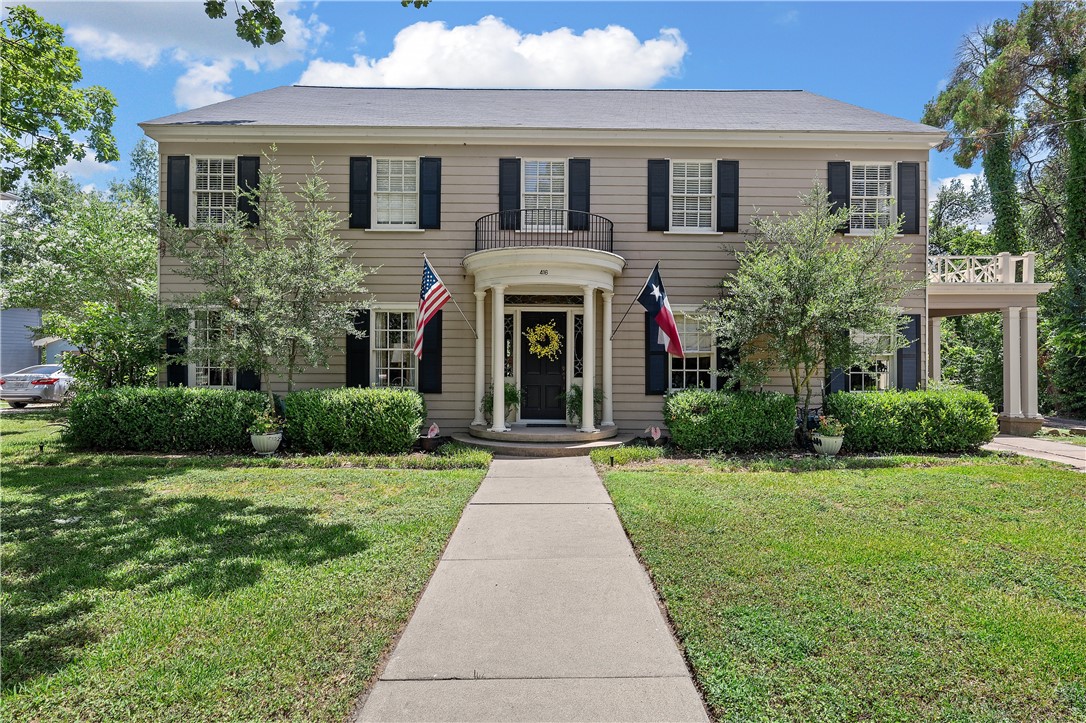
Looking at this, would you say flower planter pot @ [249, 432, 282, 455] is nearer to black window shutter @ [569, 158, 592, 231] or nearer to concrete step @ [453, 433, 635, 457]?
concrete step @ [453, 433, 635, 457]

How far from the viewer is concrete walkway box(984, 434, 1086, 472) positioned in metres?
8.74

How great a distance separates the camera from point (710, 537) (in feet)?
15.4

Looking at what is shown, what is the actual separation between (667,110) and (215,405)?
11.2 metres

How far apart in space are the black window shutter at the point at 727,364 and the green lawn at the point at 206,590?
5641 mm

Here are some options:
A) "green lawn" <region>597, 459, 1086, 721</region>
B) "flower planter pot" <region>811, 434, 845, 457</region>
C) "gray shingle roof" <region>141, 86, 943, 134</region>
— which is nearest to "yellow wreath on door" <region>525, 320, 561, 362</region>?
"gray shingle roof" <region>141, 86, 943, 134</region>

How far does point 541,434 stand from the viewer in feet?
30.1

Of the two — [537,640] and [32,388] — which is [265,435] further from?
[32,388]

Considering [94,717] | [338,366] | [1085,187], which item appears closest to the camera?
[94,717]

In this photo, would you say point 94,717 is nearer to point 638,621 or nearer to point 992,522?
point 638,621

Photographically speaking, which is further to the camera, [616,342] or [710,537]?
[616,342]

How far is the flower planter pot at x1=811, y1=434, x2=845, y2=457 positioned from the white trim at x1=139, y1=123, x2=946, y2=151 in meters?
5.87

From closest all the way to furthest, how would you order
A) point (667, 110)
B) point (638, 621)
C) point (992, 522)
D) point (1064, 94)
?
point (638, 621)
point (992, 522)
point (667, 110)
point (1064, 94)

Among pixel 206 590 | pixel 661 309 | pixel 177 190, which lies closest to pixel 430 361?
pixel 661 309

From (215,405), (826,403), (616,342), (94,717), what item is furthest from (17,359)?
(826,403)
